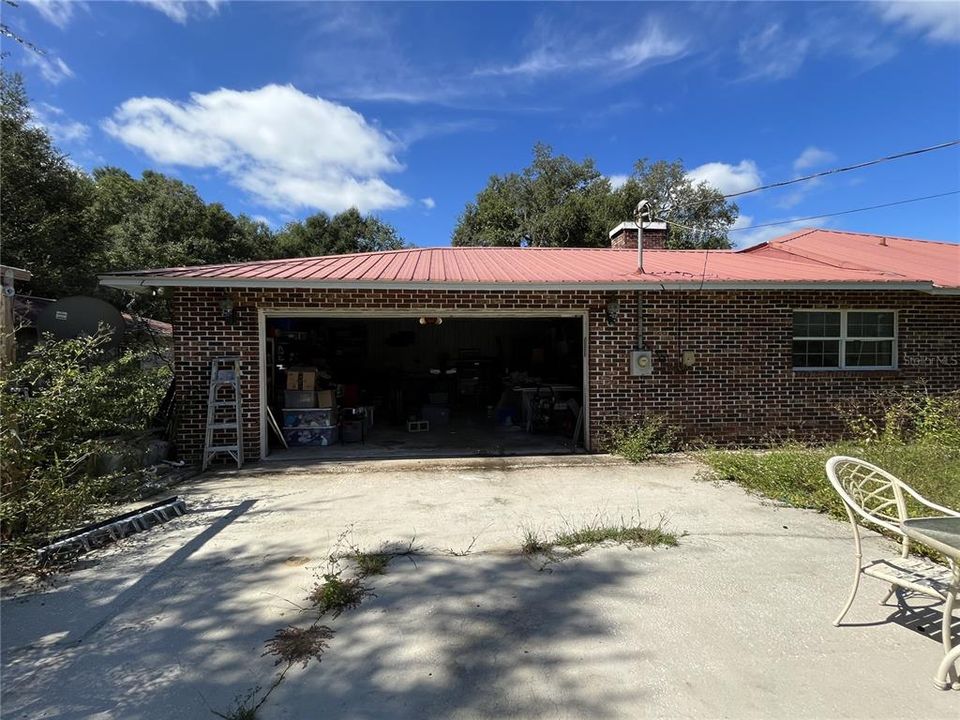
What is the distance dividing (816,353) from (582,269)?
4146 millimetres

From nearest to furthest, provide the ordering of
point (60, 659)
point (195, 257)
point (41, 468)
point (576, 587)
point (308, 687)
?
1. point (308, 687)
2. point (60, 659)
3. point (576, 587)
4. point (41, 468)
5. point (195, 257)

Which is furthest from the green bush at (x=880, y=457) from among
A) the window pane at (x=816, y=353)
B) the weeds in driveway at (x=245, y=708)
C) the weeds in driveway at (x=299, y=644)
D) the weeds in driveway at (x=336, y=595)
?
the weeds in driveway at (x=245, y=708)

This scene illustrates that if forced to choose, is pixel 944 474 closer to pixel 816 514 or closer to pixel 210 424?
pixel 816 514

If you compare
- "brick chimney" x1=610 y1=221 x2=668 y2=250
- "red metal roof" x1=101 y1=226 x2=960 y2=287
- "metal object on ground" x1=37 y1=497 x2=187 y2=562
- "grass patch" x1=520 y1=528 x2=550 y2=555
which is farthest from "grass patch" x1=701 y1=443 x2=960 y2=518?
"brick chimney" x1=610 y1=221 x2=668 y2=250

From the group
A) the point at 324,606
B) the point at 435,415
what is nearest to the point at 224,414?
the point at 435,415

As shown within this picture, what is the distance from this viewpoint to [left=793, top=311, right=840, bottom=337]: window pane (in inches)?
350

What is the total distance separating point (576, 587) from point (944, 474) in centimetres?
481

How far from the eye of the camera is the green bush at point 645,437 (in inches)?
322

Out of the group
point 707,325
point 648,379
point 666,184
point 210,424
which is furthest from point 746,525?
point 666,184

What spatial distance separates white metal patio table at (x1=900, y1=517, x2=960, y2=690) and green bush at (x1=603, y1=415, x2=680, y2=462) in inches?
204

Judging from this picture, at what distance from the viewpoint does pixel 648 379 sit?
336 inches

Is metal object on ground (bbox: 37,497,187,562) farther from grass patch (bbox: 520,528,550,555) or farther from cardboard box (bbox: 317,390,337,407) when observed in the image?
cardboard box (bbox: 317,390,337,407)

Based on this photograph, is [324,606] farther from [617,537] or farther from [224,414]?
[224,414]

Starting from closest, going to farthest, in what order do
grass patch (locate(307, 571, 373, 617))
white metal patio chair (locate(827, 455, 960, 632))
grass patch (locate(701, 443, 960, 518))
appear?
white metal patio chair (locate(827, 455, 960, 632)) → grass patch (locate(307, 571, 373, 617)) → grass patch (locate(701, 443, 960, 518))
